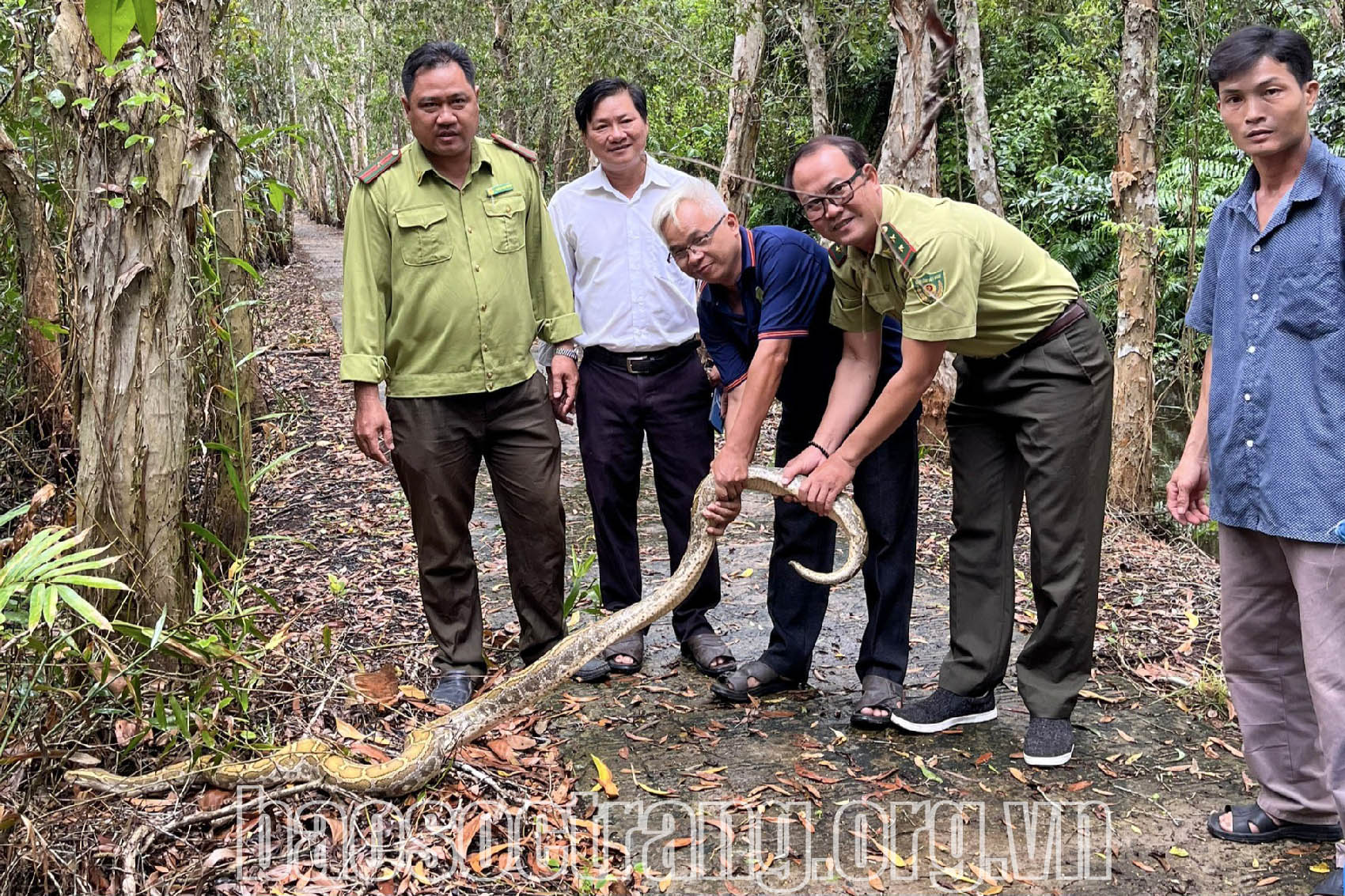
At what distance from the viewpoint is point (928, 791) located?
10.8ft

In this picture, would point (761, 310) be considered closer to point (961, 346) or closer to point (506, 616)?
point (961, 346)

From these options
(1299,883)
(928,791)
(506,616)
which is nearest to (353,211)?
(506,616)

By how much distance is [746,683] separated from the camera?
391 centimetres

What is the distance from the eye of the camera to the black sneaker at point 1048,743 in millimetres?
3396

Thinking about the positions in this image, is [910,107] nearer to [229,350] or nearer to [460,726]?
[229,350]

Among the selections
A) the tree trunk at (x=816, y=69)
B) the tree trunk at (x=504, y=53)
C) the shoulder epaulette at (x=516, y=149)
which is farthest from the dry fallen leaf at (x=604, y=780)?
the tree trunk at (x=504, y=53)

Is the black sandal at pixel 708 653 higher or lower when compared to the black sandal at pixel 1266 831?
higher

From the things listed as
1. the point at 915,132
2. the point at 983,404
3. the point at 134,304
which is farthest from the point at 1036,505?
the point at 915,132

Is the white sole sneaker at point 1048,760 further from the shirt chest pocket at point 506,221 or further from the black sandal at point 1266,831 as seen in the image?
the shirt chest pocket at point 506,221

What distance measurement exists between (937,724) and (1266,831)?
3.33 feet

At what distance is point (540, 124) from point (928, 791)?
58.2ft

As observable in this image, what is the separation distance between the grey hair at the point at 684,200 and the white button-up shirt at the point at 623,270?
0.61m

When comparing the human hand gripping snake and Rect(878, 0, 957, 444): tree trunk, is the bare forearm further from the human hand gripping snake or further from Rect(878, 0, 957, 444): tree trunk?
Rect(878, 0, 957, 444): tree trunk

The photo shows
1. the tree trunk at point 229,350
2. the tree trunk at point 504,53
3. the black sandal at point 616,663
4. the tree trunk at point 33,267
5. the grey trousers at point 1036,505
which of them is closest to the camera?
the grey trousers at point 1036,505
